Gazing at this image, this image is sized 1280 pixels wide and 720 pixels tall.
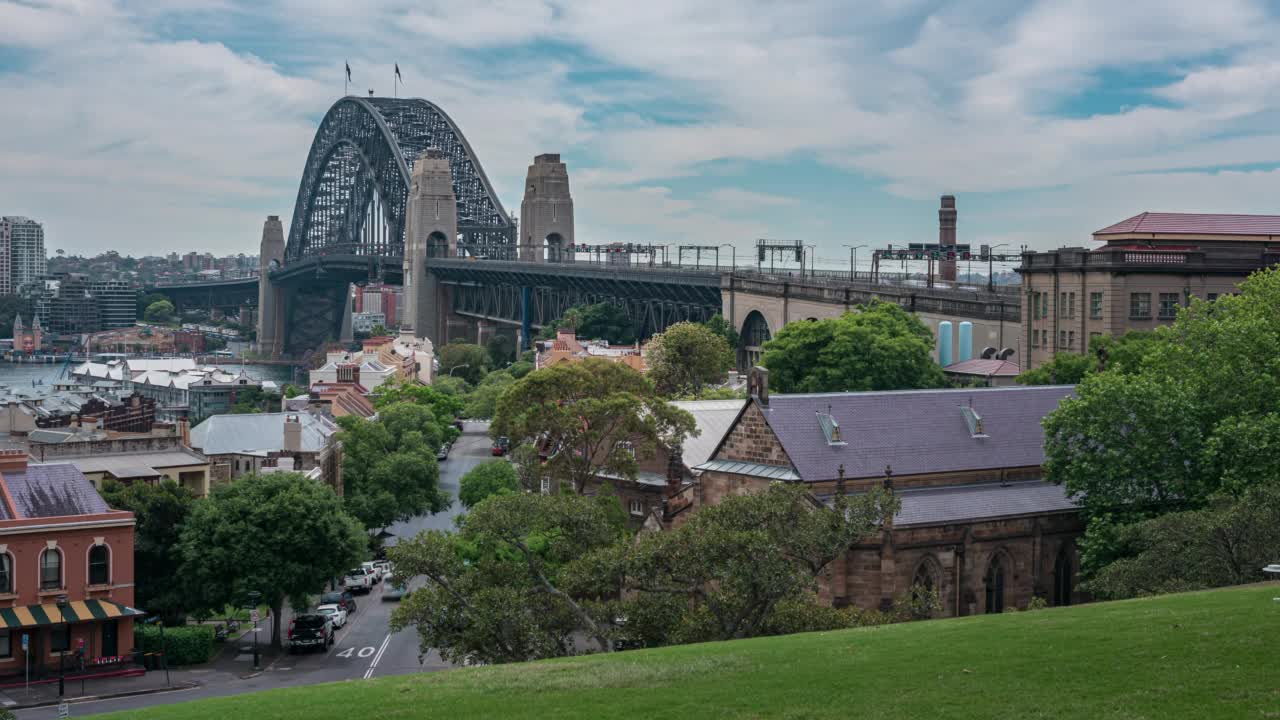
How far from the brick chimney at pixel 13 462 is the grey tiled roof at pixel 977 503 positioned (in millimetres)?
32760

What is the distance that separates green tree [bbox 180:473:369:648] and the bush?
3431mm

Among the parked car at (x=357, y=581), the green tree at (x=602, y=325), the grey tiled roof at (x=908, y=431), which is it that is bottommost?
the parked car at (x=357, y=581)

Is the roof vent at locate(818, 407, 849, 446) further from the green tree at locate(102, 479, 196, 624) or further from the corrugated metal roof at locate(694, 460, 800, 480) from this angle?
the green tree at locate(102, 479, 196, 624)

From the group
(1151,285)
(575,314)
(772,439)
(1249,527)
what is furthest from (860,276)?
(1249,527)

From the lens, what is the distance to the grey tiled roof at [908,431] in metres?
56.2

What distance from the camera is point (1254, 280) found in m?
69.8

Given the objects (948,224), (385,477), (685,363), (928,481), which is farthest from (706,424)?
(948,224)

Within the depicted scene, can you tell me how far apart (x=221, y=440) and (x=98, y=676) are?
36.9 m

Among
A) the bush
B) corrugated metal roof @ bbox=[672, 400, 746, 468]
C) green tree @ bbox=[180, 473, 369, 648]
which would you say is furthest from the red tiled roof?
the bush

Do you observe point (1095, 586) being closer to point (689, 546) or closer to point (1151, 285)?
point (689, 546)

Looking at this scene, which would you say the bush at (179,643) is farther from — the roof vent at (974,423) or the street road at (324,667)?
the roof vent at (974,423)

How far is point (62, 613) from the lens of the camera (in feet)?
185

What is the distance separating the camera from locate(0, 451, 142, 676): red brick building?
55750 millimetres

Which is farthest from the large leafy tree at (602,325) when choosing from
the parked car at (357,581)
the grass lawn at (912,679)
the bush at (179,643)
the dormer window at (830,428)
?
the grass lawn at (912,679)
